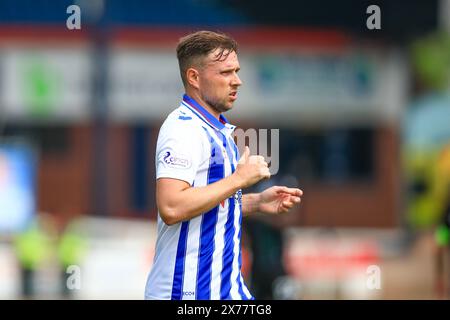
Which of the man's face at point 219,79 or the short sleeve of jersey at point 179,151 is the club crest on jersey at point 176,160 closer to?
the short sleeve of jersey at point 179,151

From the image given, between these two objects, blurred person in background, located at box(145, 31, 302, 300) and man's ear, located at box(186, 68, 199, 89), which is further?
man's ear, located at box(186, 68, 199, 89)

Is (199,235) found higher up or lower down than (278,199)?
lower down

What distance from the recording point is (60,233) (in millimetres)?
20094

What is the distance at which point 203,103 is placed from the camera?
5.78 metres

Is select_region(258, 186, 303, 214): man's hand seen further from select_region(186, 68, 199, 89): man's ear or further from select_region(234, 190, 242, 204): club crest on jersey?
select_region(186, 68, 199, 89): man's ear

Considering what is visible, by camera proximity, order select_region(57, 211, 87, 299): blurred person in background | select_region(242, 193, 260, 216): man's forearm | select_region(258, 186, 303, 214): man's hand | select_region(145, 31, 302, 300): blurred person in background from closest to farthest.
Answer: select_region(145, 31, 302, 300): blurred person in background < select_region(258, 186, 303, 214): man's hand < select_region(242, 193, 260, 216): man's forearm < select_region(57, 211, 87, 299): blurred person in background

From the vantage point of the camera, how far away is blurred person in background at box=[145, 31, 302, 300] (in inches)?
218

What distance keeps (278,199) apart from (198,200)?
685 millimetres

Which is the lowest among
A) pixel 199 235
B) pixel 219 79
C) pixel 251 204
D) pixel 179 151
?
pixel 199 235

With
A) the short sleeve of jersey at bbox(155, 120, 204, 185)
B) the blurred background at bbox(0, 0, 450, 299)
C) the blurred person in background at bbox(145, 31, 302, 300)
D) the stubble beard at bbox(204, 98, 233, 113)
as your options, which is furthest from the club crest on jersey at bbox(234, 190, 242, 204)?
the blurred background at bbox(0, 0, 450, 299)

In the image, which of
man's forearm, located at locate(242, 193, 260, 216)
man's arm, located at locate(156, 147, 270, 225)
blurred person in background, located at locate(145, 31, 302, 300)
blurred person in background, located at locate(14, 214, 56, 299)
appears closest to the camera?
man's arm, located at locate(156, 147, 270, 225)

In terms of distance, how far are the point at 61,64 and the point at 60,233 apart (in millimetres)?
16416

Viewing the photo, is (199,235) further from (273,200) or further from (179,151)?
(273,200)

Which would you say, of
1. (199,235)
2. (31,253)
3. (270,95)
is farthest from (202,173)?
(270,95)
